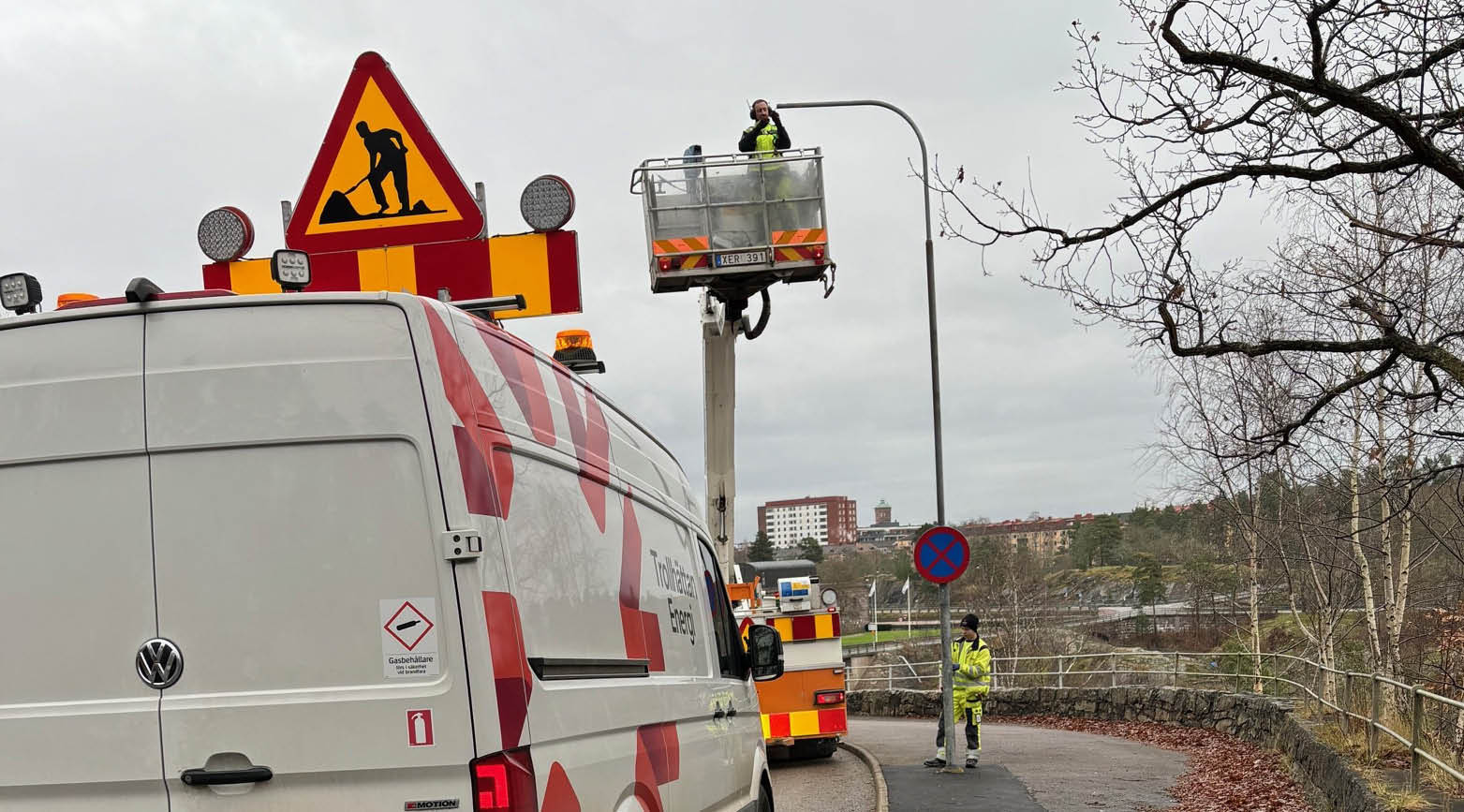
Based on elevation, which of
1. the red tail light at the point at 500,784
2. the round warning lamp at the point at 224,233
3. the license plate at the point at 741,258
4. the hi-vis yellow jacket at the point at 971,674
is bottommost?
the hi-vis yellow jacket at the point at 971,674

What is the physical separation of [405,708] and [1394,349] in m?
5.91

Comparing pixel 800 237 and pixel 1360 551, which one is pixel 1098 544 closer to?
pixel 1360 551

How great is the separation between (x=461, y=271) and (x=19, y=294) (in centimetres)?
172

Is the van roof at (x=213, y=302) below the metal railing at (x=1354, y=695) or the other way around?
the other way around

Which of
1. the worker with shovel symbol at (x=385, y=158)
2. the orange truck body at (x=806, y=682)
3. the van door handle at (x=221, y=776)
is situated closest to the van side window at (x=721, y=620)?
the worker with shovel symbol at (x=385, y=158)

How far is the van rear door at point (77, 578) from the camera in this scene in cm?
356

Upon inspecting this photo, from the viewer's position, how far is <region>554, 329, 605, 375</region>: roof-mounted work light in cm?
579

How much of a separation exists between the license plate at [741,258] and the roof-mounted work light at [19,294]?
9.78m

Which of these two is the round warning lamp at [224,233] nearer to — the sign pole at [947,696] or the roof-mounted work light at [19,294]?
the roof-mounted work light at [19,294]

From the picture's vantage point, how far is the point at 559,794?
3.82 metres

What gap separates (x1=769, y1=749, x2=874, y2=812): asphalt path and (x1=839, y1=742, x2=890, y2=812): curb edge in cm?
8

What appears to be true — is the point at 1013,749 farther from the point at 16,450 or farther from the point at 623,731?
the point at 16,450

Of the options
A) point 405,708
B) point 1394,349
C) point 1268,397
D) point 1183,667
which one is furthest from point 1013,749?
point 405,708

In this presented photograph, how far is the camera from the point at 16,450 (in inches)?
147
